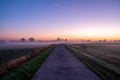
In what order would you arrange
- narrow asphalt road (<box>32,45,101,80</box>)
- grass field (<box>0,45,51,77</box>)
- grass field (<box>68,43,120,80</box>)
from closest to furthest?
narrow asphalt road (<box>32,45,101,80</box>)
grass field (<box>68,43,120,80</box>)
grass field (<box>0,45,51,77</box>)

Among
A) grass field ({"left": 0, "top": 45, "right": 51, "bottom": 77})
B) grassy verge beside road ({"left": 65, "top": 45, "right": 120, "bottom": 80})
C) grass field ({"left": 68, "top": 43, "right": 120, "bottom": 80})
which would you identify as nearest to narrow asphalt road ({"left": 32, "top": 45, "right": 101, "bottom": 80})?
grassy verge beside road ({"left": 65, "top": 45, "right": 120, "bottom": 80})

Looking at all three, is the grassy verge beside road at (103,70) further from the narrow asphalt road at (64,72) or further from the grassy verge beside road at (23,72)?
the grassy verge beside road at (23,72)

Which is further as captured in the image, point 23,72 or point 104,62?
point 104,62

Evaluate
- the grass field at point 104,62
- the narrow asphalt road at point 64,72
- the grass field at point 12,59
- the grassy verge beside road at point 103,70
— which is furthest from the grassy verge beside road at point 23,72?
the grass field at point 104,62

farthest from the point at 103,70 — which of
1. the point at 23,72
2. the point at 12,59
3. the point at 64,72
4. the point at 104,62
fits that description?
the point at 12,59

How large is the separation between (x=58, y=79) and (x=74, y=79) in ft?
2.90

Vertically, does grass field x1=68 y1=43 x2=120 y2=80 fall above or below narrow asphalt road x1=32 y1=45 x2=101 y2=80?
below

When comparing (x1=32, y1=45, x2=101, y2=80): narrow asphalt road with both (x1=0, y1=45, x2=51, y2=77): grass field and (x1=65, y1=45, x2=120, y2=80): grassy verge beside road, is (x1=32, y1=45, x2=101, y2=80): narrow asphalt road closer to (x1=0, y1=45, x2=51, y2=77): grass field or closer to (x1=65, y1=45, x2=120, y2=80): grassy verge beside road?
(x1=65, y1=45, x2=120, y2=80): grassy verge beside road

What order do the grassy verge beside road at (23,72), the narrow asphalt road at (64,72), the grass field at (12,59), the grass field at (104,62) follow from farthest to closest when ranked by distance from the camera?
the grass field at (12,59), the grass field at (104,62), the grassy verge beside road at (23,72), the narrow asphalt road at (64,72)

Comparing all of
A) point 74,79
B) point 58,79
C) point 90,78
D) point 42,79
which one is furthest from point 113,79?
point 42,79

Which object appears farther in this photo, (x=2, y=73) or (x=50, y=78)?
(x=2, y=73)

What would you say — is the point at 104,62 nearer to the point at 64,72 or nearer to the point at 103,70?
the point at 103,70

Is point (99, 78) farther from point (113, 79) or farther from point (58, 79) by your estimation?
point (58, 79)

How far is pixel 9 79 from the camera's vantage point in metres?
10.4
